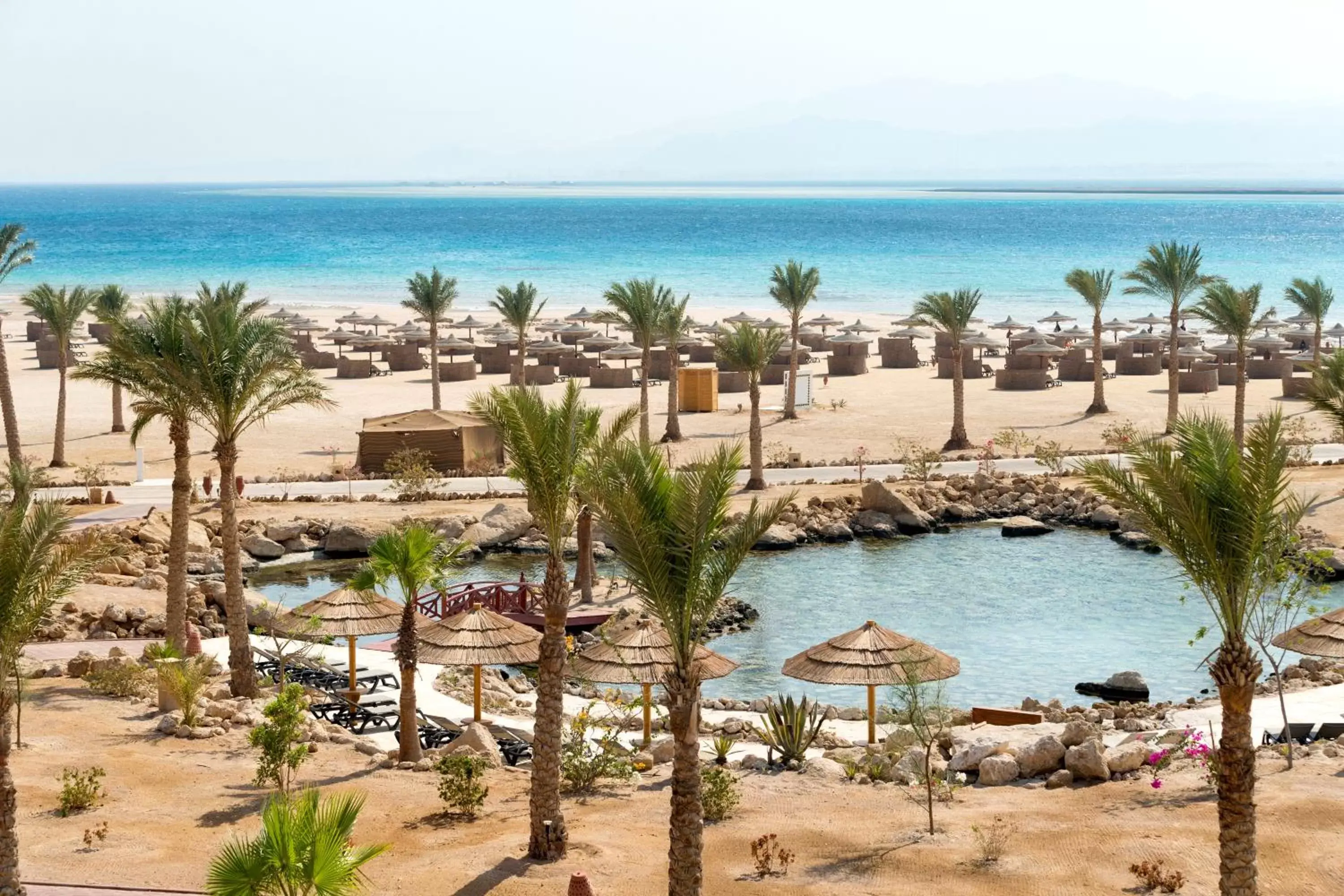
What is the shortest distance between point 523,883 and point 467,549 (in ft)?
64.8

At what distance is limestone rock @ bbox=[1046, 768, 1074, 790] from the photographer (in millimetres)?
19625

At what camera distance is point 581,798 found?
1969 cm

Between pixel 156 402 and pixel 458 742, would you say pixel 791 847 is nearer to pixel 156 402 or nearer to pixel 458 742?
pixel 458 742

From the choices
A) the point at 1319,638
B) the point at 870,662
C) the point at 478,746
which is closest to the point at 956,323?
the point at 1319,638

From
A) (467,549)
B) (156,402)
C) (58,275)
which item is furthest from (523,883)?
(58,275)

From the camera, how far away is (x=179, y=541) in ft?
83.5

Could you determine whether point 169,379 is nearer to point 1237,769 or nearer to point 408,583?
point 408,583

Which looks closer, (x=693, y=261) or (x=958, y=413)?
(x=958, y=413)

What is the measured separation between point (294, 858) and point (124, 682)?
43.5ft

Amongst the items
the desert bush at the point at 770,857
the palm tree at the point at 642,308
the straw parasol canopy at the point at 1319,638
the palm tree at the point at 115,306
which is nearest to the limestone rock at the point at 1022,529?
the palm tree at the point at 642,308

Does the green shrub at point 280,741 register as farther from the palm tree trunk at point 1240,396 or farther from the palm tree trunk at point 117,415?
the palm tree trunk at point 117,415

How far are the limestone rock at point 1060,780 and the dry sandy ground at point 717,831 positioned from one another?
232 mm

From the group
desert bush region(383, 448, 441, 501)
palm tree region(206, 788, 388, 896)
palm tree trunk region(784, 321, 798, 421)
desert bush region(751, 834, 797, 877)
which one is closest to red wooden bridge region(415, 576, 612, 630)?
desert bush region(383, 448, 441, 501)

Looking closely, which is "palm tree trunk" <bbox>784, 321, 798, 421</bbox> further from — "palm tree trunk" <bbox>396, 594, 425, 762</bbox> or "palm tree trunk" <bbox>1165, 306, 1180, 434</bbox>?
Answer: "palm tree trunk" <bbox>396, 594, 425, 762</bbox>
